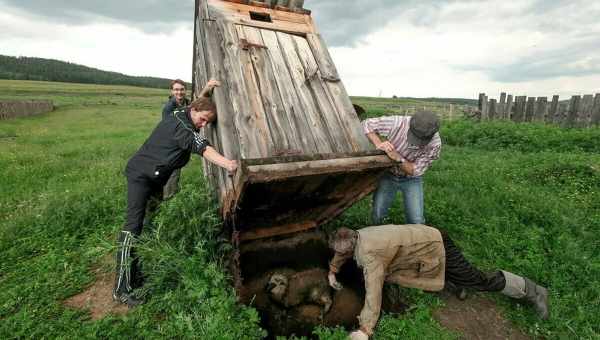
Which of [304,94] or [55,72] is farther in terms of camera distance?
[55,72]

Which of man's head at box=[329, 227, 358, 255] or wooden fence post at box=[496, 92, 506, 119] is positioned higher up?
wooden fence post at box=[496, 92, 506, 119]

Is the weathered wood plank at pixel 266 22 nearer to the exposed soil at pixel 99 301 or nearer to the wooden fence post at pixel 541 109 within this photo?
the exposed soil at pixel 99 301

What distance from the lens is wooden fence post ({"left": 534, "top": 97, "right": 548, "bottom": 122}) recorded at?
1293 centimetres

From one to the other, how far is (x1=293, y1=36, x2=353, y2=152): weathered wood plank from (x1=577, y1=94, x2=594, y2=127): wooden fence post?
12161 mm

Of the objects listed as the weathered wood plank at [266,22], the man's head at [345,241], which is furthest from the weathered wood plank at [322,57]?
the man's head at [345,241]

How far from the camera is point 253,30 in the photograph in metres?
A: 4.00

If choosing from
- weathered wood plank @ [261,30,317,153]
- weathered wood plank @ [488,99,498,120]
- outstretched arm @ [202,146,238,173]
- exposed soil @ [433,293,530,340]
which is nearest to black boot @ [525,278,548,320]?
exposed soil @ [433,293,530,340]

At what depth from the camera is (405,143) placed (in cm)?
402

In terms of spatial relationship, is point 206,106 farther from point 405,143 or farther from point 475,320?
point 475,320

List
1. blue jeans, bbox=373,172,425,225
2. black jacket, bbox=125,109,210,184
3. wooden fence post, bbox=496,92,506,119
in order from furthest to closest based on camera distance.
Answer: wooden fence post, bbox=496,92,506,119, blue jeans, bbox=373,172,425,225, black jacket, bbox=125,109,210,184

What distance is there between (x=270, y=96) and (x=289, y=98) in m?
0.21

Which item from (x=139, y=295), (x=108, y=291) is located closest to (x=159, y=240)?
(x=139, y=295)

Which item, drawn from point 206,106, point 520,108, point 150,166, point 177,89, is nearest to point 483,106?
point 520,108

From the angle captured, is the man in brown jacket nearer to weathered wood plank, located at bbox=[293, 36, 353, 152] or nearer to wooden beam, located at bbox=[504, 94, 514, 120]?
weathered wood plank, located at bbox=[293, 36, 353, 152]
